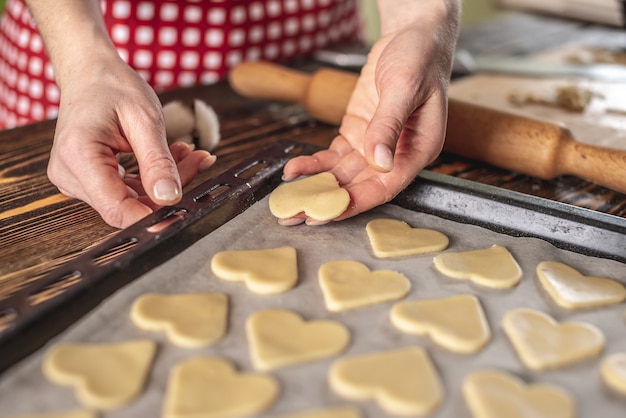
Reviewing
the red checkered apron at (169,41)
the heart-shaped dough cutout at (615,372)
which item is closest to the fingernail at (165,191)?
the heart-shaped dough cutout at (615,372)

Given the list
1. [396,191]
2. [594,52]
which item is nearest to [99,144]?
[396,191]

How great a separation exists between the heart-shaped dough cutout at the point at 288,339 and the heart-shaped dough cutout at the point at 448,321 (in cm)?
8

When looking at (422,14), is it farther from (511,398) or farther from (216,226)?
(511,398)

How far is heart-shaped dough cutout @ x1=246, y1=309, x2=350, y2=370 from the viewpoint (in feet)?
2.51

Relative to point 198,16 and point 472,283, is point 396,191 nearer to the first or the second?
point 472,283

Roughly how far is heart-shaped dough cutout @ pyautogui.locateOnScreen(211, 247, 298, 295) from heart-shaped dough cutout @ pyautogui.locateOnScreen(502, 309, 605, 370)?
29 centimetres

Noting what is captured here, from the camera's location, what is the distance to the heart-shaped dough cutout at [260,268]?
35.1 inches

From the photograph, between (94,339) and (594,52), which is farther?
(594,52)

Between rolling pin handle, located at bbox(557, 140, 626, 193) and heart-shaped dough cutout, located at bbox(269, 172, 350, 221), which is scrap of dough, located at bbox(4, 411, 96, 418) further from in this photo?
rolling pin handle, located at bbox(557, 140, 626, 193)

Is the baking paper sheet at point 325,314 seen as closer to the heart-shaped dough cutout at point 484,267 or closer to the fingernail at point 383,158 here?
the heart-shaped dough cutout at point 484,267

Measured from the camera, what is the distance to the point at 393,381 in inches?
28.8

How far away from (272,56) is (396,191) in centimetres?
89

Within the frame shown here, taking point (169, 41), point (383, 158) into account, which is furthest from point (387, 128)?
point (169, 41)

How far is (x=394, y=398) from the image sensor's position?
0.71 meters
